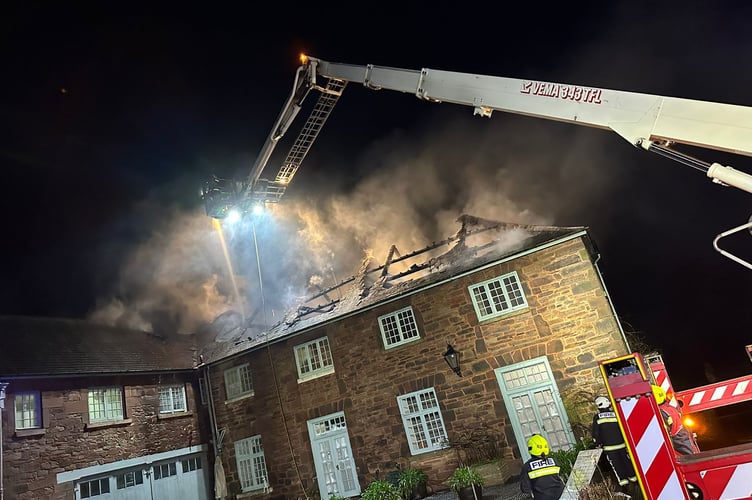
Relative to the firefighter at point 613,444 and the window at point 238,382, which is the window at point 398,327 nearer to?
the window at point 238,382

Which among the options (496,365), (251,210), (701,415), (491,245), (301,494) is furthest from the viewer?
(251,210)

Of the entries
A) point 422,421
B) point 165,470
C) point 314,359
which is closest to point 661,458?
point 422,421

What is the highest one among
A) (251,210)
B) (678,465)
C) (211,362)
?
(251,210)

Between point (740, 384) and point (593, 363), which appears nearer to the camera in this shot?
point (740, 384)

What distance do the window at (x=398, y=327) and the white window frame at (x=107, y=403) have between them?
30.8 ft

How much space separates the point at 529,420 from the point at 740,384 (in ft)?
20.4

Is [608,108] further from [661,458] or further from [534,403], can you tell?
[534,403]

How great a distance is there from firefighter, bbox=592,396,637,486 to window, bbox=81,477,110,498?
14.5 m

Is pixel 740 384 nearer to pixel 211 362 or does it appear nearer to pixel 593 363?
pixel 593 363

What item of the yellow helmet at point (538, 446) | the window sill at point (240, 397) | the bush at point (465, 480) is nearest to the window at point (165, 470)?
the window sill at point (240, 397)

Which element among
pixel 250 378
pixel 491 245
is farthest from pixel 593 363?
pixel 250 378

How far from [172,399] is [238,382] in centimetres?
248

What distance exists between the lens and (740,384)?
6.68m

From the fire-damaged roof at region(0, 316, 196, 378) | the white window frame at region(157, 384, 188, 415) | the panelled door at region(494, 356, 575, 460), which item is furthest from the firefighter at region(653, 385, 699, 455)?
the white window frame at region(157, 384, 188, 415)
